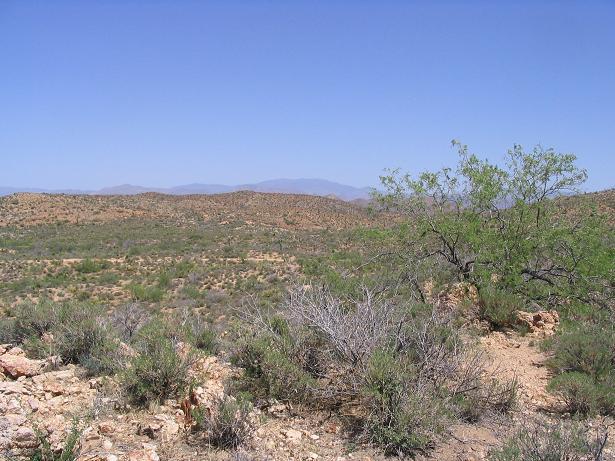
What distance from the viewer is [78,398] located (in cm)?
517

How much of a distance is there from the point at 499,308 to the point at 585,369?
121 inches

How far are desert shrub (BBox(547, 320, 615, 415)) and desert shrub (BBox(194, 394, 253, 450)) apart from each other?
3519 mm

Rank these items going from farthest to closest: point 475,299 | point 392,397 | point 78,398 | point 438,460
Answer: point 475,299
point 78,398
point 392,397
point 438,460

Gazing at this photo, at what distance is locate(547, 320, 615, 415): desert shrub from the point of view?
5125 mm

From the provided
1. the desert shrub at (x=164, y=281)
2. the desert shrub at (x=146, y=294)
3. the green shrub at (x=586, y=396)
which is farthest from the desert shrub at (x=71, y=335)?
the desert shrub at (x=164, y=281)

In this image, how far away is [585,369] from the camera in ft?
20.2

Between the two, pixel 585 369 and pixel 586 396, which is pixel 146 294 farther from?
pixel 586 396

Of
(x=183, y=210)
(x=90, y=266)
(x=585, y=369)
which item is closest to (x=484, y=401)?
(x=585, y=369)

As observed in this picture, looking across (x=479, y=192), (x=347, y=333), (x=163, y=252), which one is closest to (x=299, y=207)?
(x=163, y=252)

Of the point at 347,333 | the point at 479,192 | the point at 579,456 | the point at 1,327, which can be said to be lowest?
the point at 1,327

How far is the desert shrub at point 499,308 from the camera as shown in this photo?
30.1 feet

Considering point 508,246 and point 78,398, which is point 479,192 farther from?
point 78,398

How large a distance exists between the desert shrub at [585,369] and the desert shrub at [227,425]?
352cm

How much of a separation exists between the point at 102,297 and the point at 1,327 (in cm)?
1168
